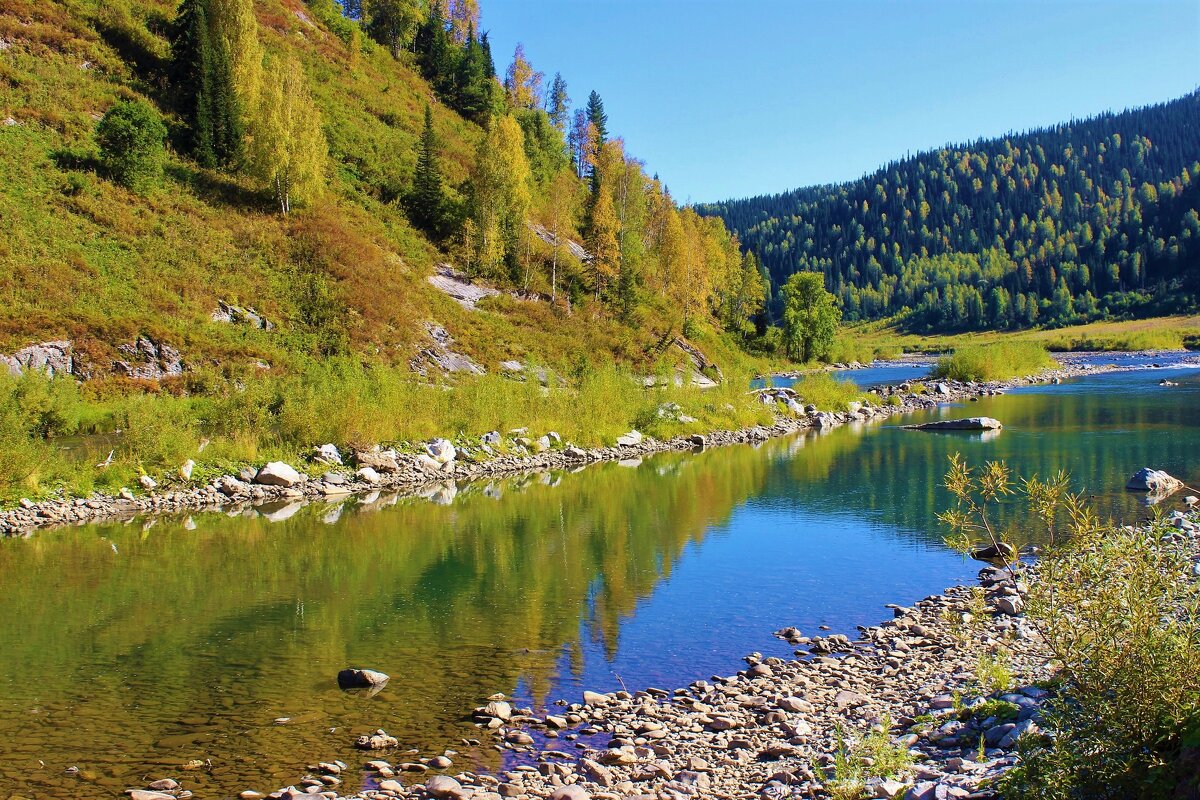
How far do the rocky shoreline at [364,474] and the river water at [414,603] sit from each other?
1228 mm

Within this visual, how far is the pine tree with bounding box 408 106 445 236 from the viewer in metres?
60.3

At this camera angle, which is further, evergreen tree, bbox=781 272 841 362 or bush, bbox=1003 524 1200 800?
evergreen tree, bbox=781 272 841 362

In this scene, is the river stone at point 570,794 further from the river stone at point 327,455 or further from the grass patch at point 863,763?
the river stone at point 327,455

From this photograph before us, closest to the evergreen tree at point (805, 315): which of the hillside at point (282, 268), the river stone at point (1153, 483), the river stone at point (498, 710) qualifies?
the hillside at point (282, 268)

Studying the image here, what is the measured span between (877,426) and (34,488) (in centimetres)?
3850

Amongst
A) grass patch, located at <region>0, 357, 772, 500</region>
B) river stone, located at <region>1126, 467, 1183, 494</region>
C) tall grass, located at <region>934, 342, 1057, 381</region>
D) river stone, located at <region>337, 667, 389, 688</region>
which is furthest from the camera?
tall grass, located at <region>934, 342, 1057, 381</region>

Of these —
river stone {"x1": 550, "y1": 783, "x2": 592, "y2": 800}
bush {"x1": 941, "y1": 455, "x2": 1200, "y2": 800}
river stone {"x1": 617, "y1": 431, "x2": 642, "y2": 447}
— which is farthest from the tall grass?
river stone {"x1": 550, "y1": 783, "x2": 592, "y2": 800}

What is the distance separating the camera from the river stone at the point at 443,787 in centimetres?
794

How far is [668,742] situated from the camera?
9.19m

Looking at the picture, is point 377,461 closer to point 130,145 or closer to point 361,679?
point 361,679

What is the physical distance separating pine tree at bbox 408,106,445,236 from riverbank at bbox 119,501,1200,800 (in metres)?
53.2

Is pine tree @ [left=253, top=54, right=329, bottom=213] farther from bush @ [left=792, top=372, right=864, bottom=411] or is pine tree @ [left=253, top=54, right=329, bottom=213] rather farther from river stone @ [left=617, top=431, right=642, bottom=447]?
bush @ [left=792, top=372, right=864, bottom=411]

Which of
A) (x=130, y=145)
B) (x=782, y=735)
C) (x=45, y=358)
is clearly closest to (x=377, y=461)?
(x=45, y=358)

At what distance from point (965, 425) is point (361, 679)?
37795 millimetres
